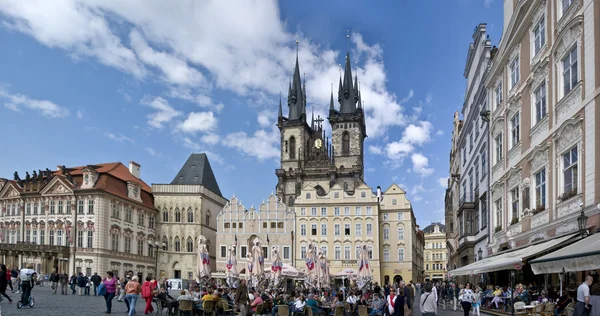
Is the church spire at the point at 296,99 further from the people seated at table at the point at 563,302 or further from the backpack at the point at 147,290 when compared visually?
the people seated at table at the point at 563,302

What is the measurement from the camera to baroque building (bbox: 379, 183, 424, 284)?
228ft

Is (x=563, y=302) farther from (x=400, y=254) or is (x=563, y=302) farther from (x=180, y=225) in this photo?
(x=180, y=225)

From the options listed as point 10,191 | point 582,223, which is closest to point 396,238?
point 10,191

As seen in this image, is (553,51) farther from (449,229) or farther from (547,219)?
(449,229)

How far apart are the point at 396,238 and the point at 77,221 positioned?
34.0 m

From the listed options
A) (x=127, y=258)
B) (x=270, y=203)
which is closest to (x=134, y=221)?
(x=127, y=258)

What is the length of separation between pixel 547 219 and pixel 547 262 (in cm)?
585

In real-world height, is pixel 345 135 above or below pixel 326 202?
above

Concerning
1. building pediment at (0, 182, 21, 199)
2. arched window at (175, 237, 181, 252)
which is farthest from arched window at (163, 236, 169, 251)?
building pediment at (0, 182, 21, 199)

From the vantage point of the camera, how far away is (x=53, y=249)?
58.7m

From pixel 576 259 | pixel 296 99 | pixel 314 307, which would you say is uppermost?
pixel 296 99

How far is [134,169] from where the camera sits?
2931 inches

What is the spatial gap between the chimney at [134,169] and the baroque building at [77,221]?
586 cm

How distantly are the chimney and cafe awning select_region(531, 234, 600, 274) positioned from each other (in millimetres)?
63544
